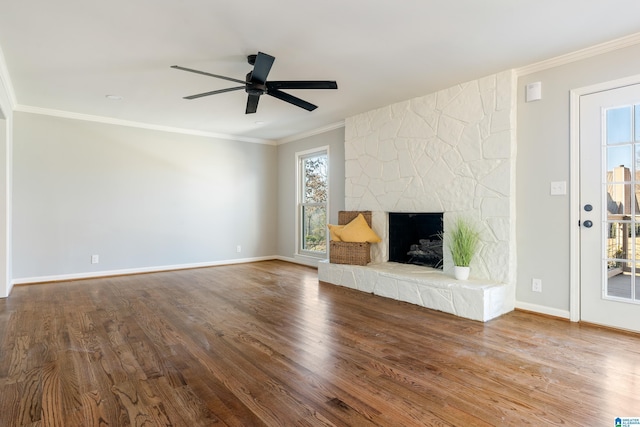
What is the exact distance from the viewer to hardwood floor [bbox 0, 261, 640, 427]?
5.71ft

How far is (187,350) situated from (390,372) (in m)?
1.47

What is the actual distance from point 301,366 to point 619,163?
315 centimetres

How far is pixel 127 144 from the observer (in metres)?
5.52

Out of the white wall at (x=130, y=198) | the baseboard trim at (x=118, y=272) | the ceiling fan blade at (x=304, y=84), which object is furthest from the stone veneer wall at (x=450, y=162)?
the baseboard trim at (x=118, y=272)

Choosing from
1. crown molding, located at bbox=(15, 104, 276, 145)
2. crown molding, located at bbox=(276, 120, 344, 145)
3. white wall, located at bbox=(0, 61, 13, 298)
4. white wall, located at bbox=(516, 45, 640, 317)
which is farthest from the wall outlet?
white wall, located at bbox=(0, 61, 13, 298)

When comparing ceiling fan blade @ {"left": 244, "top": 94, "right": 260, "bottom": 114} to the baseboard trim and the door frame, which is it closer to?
the door frame

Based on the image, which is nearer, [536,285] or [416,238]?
[536,285]

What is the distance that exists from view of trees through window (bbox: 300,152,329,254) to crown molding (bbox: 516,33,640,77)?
11.2 feet

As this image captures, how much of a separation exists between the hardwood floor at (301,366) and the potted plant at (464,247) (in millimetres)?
543

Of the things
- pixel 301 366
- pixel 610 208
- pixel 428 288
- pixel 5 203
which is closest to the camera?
pixel 301 366

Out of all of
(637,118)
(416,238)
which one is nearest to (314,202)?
(416,238)

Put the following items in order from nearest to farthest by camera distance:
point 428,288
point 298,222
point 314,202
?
1. point 428,288
2. point 314,202
3. point 298,222

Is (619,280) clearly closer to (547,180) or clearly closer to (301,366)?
(547,180)

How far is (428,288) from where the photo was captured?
3.63m
